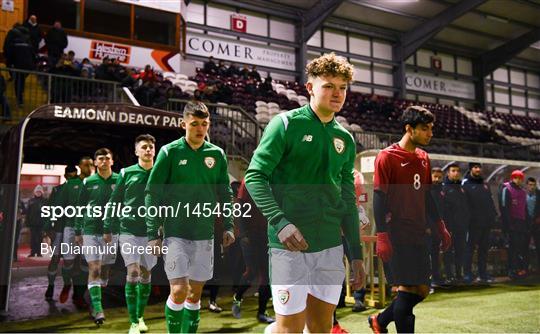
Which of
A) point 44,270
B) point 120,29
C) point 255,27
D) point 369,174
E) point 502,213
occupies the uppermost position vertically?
point 255,27

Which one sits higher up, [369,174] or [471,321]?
[369,174]

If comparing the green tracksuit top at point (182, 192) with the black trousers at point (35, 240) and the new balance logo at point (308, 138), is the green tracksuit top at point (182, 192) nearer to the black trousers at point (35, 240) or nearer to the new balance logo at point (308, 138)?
the new balance logo at point (308, 138)

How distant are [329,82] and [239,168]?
6.60m

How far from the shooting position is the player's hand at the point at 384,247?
3430 mm

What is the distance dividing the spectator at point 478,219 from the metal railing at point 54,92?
20.8ft

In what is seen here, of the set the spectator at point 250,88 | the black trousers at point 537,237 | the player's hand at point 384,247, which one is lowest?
the black trousers at point 537,237

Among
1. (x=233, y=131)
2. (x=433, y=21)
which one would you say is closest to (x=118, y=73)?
(x=233, y=131)

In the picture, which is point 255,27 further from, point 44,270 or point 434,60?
point 44,270

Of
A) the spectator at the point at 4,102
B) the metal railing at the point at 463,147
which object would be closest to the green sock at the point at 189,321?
the spectator at the point at 4,102

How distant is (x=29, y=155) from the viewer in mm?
8273

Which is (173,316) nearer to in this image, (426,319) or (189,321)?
(189,321)

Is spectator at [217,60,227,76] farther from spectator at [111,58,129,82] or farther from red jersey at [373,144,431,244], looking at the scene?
red jersey at [373,144,431,244]

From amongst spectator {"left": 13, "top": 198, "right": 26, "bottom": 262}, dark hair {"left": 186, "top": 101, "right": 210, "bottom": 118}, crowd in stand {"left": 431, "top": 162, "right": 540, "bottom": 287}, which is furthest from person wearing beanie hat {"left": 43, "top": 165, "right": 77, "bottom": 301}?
crowd in stand {"left": 431, "top": 162, "right": 540, "bottom": 287}

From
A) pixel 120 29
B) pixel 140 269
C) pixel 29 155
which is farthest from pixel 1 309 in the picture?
pixel 120 29
